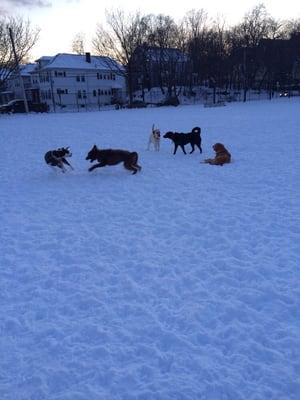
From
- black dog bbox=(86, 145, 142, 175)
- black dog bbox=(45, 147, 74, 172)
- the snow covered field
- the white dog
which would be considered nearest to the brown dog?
the snow covered field

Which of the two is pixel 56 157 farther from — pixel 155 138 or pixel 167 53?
pixel 167 53

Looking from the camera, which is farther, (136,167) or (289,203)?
(136,167)

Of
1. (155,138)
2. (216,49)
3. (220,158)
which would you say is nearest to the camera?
(220,158)

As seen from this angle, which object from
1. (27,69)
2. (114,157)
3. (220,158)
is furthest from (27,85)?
(220,158)

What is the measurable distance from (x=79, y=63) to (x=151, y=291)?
6384cm

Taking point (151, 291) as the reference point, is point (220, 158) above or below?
above

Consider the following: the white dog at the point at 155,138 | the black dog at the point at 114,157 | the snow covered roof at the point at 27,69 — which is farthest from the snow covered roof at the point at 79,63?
the black dog at the point at 114,157

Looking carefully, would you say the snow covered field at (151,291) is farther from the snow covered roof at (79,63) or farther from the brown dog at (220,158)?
the snow covered roof at (79,63)

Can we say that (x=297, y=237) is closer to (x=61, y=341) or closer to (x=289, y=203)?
(x=289, y=203)

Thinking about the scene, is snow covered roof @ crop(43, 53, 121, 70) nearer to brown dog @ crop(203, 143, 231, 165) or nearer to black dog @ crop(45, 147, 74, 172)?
brown dog @ crop(203, 143, 231, 165)

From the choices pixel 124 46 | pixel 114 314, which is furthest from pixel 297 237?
pixel 124 46

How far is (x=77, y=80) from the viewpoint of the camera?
61438mm

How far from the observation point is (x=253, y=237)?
5.75 m

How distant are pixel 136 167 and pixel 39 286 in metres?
6.10
